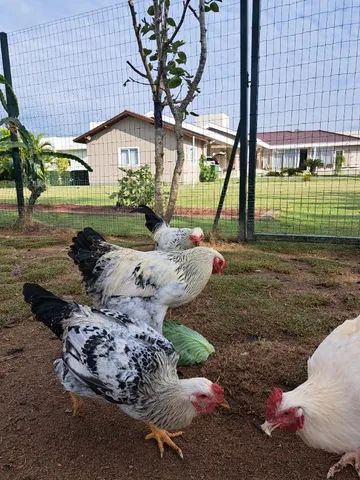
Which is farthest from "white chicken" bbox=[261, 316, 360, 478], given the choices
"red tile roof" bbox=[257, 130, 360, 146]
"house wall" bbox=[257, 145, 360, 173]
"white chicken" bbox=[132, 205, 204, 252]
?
"house wall" bbox=[257, 145, 360, 173]

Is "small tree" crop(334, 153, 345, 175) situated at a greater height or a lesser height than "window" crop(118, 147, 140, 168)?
lesser

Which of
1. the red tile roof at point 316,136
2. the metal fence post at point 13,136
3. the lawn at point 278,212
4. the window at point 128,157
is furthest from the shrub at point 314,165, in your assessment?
the metal fence post at point 13,136

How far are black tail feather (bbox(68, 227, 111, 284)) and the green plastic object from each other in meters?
0.86

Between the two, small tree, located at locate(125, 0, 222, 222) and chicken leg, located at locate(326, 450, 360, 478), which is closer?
chicken leg, located at locate(326, 450, 360, 478)

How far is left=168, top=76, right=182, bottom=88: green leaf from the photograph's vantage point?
5.16 meters

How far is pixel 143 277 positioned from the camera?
297cm

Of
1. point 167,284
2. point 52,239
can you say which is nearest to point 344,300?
point 167,284

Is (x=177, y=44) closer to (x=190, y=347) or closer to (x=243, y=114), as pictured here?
(x=243, y=114)

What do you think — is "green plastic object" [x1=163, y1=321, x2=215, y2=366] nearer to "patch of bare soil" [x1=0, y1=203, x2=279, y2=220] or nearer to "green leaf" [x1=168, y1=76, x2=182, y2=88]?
"green leaf" [x1=168, y1=76, x2=182, y2=88]

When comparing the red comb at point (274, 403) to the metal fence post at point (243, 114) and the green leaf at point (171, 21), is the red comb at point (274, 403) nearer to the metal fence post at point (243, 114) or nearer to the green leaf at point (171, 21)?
the metal fence post at point (243, 114)

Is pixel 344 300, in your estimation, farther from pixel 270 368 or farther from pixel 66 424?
pixel 66 424

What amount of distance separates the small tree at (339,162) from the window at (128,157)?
5475 mm

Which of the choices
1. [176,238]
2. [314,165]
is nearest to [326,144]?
[314,165]

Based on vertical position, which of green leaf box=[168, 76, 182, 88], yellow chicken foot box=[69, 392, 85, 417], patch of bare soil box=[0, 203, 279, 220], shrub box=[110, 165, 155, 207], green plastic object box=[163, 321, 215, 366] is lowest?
yellow chicken foot box=[69, 392, 85, 417]
